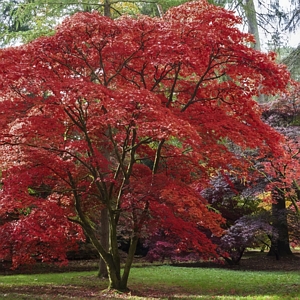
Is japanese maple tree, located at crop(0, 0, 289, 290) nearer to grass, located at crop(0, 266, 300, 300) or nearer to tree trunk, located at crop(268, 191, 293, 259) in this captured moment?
grass, located at crop(0, 266, 300, 300)

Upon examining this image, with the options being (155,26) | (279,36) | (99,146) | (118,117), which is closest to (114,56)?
(155,26)

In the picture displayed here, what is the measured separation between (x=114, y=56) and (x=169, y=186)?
2621 mm

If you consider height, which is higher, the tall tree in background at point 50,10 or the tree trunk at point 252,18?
the tree trunk at point 252,18

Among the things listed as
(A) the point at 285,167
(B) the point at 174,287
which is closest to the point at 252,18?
(A) the point at 285,167

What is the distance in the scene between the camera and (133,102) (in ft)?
22.0

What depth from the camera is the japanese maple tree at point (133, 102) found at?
6965 mm

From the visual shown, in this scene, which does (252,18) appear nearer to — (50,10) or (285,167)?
(285,167)

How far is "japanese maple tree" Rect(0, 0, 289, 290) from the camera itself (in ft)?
22.9

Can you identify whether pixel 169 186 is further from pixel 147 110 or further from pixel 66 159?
pixel 66 159

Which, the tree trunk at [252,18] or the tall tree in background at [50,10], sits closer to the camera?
the tall tree in background at [50,10]

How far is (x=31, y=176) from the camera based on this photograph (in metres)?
7.81

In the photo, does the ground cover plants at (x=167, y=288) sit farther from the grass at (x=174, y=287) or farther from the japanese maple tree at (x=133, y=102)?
the japanese maple tree at (x=133, y=102)

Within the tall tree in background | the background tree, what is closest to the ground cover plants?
the background tree

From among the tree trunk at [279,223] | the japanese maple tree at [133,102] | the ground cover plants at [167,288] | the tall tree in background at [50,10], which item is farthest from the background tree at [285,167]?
the tall tree in background at [50,10]
